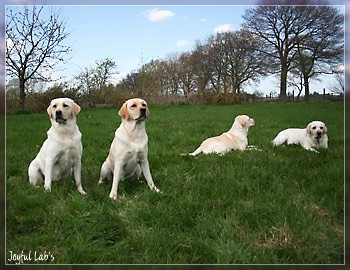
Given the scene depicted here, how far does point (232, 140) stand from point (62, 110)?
10.9 ft

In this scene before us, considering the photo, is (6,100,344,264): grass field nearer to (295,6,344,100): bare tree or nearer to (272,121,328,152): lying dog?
(295,6,344,100): bare tree

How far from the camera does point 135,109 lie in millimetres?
3297

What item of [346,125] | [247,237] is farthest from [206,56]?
[247,237]

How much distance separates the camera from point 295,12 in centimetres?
266

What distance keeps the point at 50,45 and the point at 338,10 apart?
248 cm

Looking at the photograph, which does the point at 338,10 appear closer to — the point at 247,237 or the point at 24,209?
the point at 247,237

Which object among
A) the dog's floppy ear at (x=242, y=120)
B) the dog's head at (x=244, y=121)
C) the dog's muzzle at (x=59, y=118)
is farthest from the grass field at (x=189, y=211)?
the dog's floppy ear at (x=242, y=120)

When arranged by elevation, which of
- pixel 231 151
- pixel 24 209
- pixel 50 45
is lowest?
pixel 24 209

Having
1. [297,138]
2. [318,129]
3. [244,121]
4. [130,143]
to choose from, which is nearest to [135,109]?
[130,143]

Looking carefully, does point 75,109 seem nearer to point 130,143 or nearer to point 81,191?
point 130,143

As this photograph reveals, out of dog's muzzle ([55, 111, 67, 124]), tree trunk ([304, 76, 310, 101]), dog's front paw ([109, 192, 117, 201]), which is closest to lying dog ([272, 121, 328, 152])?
tree trunk ([304, 76, 310, 101])

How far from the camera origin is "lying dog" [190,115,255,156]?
16.5 ft

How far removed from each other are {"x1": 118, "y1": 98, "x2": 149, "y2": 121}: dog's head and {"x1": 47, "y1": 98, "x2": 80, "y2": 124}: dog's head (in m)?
0.48

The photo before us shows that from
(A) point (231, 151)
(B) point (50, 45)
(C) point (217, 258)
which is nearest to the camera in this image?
(C) point (217, 258)
